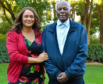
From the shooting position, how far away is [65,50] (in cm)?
319

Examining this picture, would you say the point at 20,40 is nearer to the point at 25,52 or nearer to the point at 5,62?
the point at 25,52

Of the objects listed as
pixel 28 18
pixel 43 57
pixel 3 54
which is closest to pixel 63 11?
pixel 28 18

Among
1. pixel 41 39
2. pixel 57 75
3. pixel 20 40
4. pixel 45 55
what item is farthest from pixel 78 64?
pixel 20 40

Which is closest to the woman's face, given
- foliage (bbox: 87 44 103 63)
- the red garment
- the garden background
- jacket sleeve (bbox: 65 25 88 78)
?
the red garment

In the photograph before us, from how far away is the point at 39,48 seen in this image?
3490 mm

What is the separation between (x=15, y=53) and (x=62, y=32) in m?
0.88

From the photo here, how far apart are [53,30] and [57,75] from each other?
0.77m

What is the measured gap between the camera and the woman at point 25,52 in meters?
3.34

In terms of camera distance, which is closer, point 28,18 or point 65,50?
point 65,50

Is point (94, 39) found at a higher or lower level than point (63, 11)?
lower

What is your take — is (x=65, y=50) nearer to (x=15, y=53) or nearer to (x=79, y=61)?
(x=79, y=61)

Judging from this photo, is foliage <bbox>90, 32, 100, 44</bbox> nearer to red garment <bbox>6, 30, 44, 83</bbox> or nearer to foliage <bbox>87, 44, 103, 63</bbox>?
foliage <bbox>87, 44, 103, 63</bbox>

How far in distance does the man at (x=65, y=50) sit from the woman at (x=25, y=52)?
206 mm

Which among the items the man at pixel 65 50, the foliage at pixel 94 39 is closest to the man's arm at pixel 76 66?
the man at pixel 65 50
